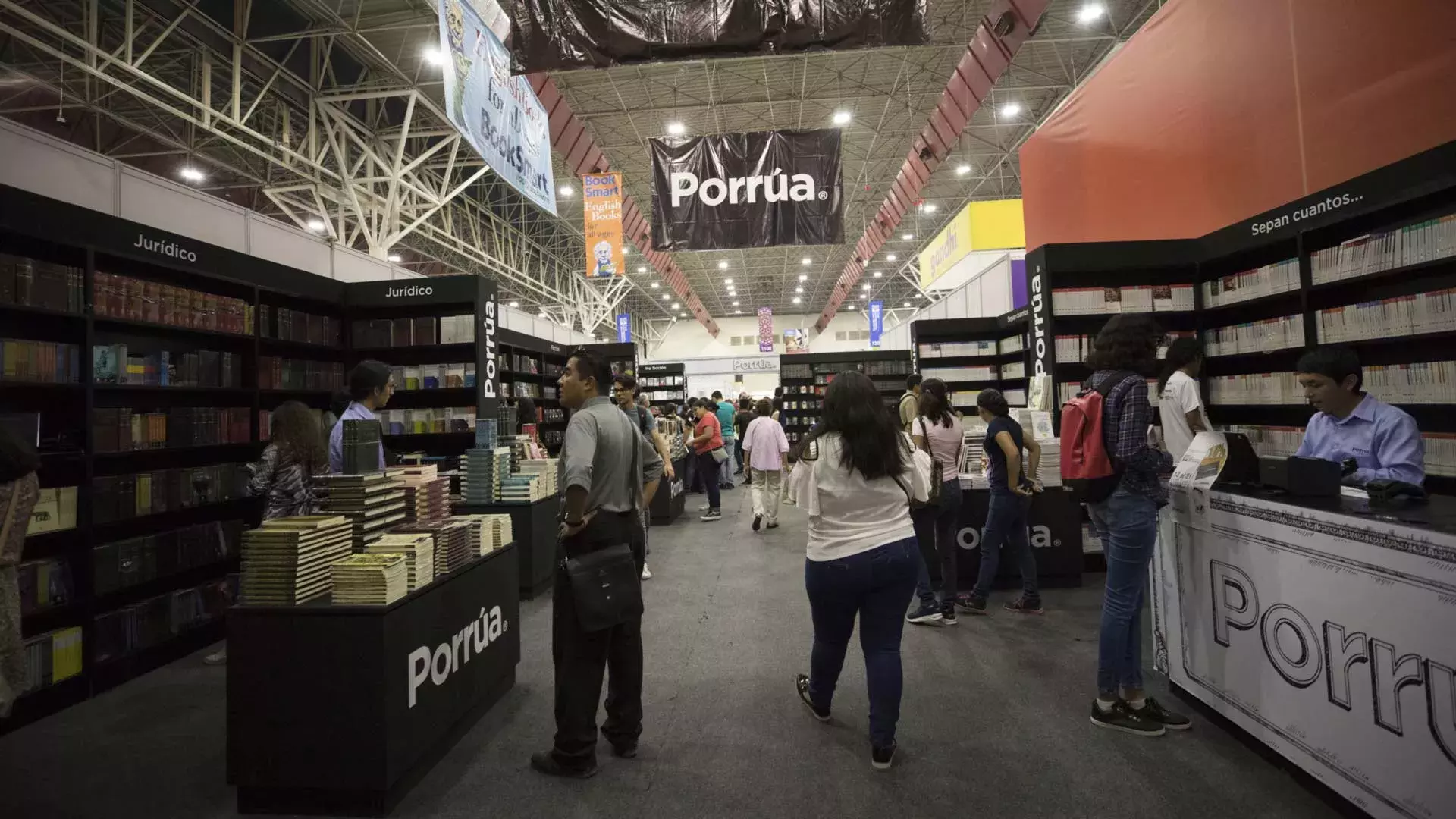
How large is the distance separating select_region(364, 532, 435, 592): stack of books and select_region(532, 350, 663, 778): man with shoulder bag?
0.53 metres

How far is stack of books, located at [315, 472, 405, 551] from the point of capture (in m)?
2.38

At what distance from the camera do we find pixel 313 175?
32.9ft

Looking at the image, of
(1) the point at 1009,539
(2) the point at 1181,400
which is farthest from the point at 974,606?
(2) the point at 1181,400

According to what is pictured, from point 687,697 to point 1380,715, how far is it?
251 centimetres

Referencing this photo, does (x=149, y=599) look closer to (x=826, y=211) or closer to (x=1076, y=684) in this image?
(x=1076, y=684)

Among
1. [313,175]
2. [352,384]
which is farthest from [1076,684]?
[313,175]

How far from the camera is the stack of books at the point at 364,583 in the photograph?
2123 millimetres

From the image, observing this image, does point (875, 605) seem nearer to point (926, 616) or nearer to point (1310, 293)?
point (926, 616)

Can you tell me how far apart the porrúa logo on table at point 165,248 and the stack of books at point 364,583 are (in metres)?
3.02

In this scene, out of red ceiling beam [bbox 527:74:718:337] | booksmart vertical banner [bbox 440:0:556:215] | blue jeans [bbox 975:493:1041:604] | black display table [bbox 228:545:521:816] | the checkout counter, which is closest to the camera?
the checkout counter

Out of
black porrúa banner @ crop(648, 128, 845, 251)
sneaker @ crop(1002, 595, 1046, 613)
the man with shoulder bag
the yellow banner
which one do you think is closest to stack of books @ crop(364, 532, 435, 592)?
the man with shoulder bag

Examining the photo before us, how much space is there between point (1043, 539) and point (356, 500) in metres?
4.51

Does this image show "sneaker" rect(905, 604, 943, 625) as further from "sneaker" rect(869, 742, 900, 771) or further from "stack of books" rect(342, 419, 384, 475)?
"stack of books" rect(342, 419, 384, 475)

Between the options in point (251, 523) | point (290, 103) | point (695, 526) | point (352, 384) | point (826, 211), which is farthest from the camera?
point (290, 103)
